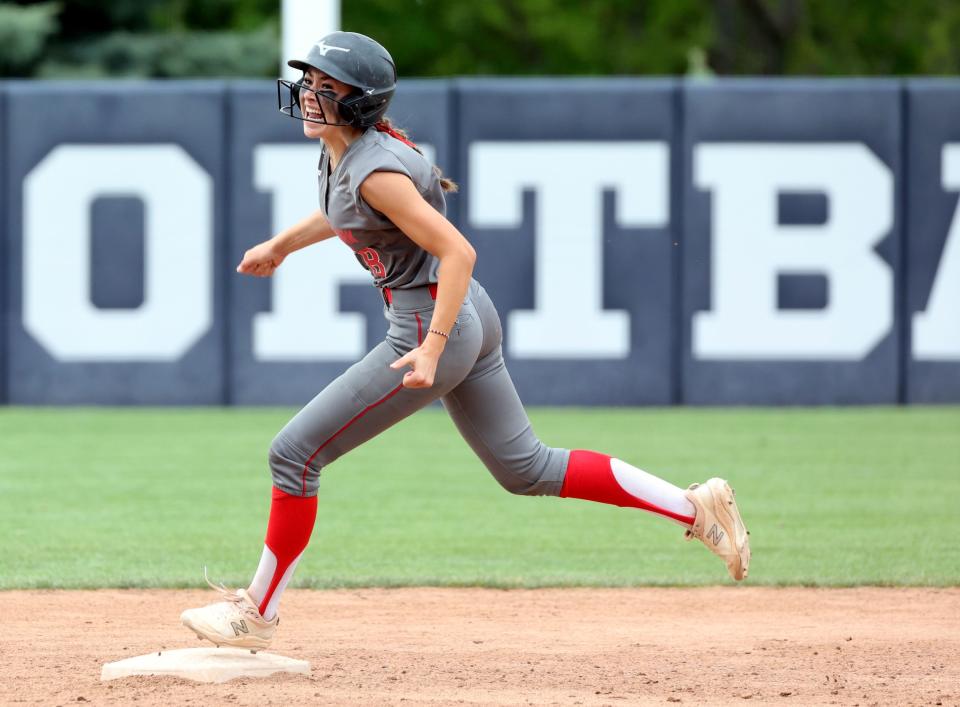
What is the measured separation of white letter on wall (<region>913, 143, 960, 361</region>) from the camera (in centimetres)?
1375

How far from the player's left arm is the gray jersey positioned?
45 millimetres

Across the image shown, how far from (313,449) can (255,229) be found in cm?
896

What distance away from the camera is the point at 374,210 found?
190 inches

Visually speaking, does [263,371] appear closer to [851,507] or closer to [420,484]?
[420,484]

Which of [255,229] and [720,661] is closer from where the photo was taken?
[720,661]

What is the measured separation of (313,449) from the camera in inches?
196

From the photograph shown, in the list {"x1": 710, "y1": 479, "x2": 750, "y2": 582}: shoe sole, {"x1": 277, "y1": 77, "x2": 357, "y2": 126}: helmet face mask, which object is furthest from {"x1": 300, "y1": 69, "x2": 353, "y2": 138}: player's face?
{"x1": 710, "y1": 479, "x2": 750, "y2": 582}: shoe sole

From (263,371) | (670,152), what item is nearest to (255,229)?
(263,371)

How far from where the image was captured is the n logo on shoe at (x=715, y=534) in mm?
5441

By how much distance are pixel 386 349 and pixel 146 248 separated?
357 inches

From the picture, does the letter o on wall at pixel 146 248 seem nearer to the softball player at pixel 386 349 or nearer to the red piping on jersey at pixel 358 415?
the softball player at pixel 386 349

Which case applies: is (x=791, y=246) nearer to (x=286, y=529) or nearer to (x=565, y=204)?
(x=565, y=204)

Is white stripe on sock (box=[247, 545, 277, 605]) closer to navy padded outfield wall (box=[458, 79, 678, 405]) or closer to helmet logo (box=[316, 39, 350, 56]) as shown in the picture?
helmet logo (box=[316, 39, 350, 56])

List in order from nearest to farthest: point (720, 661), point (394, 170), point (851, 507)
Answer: point (394, 170) → point (720, 661) → point (851, 507)
